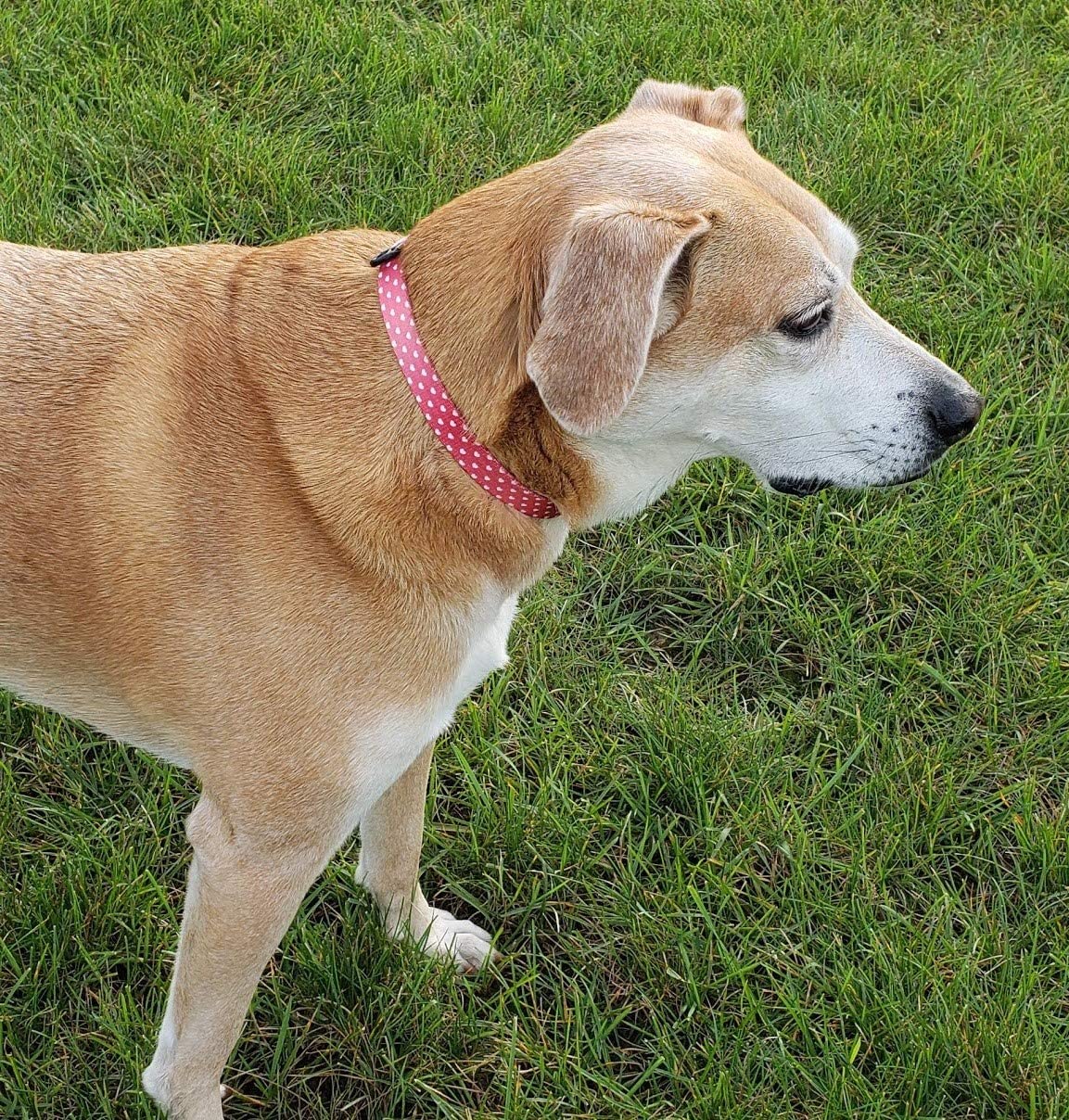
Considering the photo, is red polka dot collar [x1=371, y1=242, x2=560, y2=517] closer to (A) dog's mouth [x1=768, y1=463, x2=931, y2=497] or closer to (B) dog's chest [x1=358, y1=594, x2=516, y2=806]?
(B) dog's chest [x1=358, y1=594, x2=516, y2=806]

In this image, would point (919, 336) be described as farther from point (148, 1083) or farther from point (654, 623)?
point (148, 1083)

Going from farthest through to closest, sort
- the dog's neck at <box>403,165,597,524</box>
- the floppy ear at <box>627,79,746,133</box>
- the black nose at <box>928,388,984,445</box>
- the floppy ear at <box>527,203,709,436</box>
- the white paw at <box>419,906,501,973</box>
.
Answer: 1. the white paw at <box>419,906,501,973</box>
2. the floppy ear at <box>627,79,746,133</box>
3. the black nose at <box>928,388,984,445</box>
4. the dog's neck at <box>403,165,597,524</box>
5. the floppy ear at <box>527,203,709,436</box>

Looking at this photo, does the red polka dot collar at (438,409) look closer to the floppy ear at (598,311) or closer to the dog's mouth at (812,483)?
the floppy ear at (598,311)

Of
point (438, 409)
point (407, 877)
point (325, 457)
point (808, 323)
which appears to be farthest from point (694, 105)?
Result: point (407, 877)

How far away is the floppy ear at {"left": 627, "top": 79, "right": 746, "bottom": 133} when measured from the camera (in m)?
2.99

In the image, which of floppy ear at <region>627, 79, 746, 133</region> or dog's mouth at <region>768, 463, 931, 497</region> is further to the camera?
floppy ear at <region>627, 79, 746, 133</region>

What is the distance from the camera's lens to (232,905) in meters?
2.54

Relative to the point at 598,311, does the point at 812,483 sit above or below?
below

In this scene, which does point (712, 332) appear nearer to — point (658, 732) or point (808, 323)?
point (808, 323)

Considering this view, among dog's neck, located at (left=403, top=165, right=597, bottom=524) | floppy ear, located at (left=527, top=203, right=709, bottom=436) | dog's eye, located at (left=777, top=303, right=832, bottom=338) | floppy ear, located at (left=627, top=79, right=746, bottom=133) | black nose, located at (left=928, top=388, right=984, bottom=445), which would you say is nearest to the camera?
floppy ear, located at (left=527, top=203, right=709, bottom=436)

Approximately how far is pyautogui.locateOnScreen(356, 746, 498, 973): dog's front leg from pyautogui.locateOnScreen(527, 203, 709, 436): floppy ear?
1078mm

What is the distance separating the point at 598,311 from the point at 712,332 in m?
0.35

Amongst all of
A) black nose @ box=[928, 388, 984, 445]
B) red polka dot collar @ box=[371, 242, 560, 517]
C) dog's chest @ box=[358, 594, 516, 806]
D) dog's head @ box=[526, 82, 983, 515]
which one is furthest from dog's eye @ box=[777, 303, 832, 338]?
dog's chest @ box=[358, 594, 516, 806]

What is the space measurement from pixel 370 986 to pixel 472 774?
625 mm
